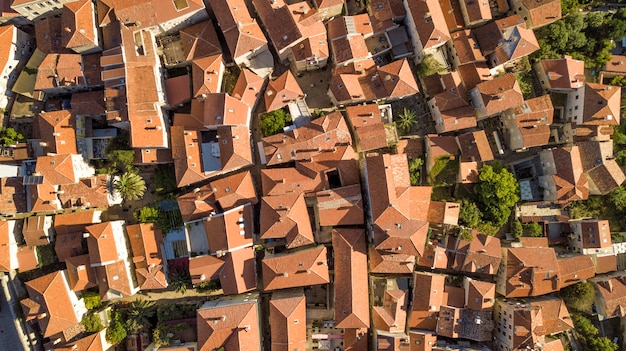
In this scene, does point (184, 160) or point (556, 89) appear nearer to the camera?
point (184, 160)

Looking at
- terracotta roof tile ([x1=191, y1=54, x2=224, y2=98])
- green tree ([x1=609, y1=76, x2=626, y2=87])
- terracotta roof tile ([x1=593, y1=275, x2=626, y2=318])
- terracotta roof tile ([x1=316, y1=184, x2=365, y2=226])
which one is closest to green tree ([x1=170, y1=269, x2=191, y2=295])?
terracotta roof tile ([x1=316, y1=184, x2=365, y2=226])

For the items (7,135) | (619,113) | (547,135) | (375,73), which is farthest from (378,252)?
(7,135)

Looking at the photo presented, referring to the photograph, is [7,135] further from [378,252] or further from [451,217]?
[451,217]

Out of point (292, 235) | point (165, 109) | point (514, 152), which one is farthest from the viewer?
A: point (514, 152)

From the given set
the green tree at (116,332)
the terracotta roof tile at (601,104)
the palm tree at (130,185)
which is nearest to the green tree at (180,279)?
the green tree at (116,332)

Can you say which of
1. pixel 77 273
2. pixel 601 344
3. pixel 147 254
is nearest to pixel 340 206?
pixel 147 254

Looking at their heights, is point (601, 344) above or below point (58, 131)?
below

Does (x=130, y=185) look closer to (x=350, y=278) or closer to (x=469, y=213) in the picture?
(x=350, y=278)
